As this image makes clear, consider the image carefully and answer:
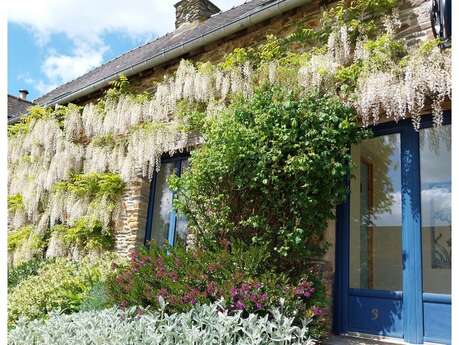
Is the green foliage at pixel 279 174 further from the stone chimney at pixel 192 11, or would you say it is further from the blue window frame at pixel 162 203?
the stone chimney at pixel 192 11

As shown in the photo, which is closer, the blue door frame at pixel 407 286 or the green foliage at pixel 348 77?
the blue door frame at pixel 407 286

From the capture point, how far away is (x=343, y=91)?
423 cm

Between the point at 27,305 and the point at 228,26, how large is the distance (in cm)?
450

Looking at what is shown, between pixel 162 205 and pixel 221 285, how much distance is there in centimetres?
307

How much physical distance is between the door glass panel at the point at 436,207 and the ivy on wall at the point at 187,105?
0.34 m

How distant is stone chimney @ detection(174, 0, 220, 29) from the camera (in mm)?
8448

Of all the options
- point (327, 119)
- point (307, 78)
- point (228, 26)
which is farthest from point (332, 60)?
point (228, 26)

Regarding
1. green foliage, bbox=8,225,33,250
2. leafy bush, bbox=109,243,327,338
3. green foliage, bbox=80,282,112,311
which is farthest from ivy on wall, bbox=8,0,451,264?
leafy bush, bbox=109,243,327,338

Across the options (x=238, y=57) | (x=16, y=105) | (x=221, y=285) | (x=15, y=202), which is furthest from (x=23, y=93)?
(x=221, y=285)

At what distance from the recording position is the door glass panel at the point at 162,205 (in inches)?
239

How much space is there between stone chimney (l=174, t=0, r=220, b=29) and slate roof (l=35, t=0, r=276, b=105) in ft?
1.03

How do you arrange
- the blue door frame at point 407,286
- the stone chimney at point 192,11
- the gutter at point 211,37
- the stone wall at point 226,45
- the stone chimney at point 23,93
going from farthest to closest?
the stone chimney at point 23,93
the stone chimney at point 192,11
the gutter at point 211,37
the stone wall at point 226,45
the blue door frame at point 407,286

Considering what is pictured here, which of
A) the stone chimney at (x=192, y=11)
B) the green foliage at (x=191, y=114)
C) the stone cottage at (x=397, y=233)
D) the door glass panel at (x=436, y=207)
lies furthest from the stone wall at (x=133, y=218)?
the stone chimney at (x=192, y=11)

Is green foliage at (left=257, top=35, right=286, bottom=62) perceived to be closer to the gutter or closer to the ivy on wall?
the ivy on wall
